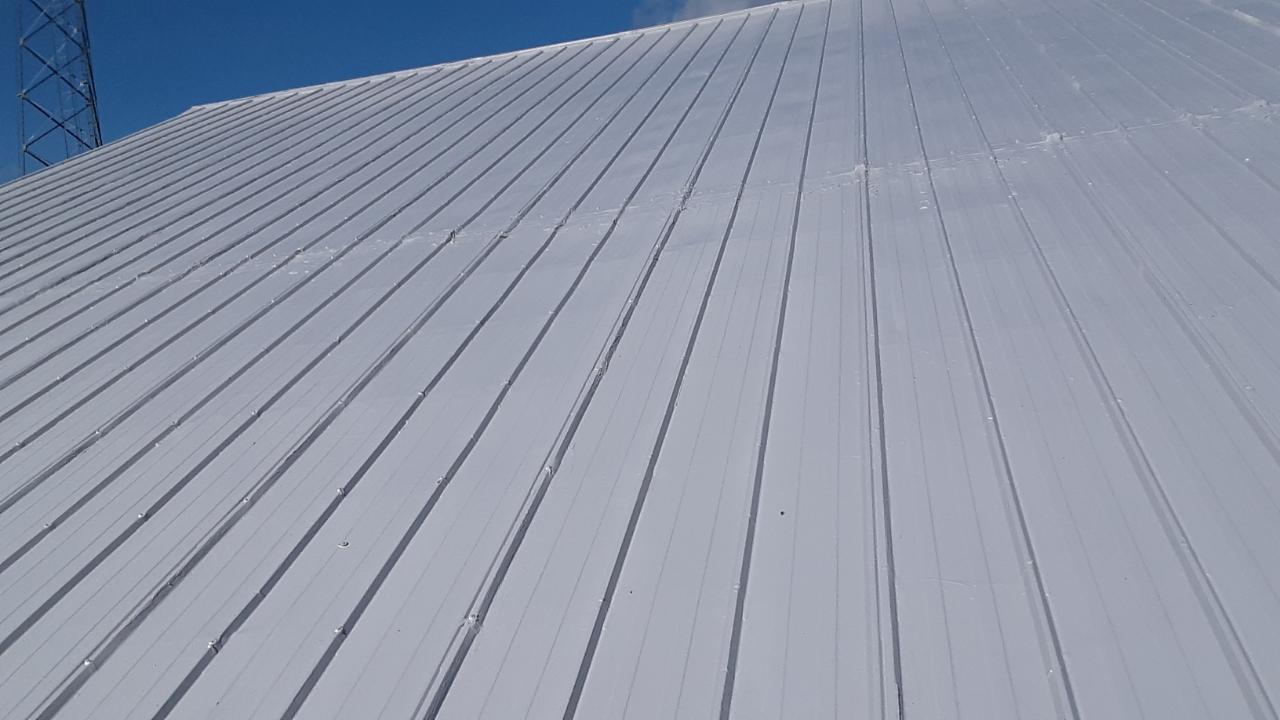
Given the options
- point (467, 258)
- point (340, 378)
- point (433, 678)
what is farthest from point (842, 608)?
point (467, 258)

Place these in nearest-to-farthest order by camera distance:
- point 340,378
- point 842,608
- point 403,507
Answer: point 842,608
point 403,507
point 340,378

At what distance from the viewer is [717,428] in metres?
2.79

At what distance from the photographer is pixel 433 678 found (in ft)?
6.89

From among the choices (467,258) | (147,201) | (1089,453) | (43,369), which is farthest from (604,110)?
(1089,453)

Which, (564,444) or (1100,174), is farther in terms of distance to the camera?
(1100,174)

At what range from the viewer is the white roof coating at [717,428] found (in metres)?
1.97

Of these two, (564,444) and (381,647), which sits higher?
(564,444)

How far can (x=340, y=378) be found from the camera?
12.0 ft

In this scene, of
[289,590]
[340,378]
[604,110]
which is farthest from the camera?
[604,110]

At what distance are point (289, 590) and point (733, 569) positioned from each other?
4.48ft

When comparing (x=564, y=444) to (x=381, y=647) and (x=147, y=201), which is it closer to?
(x=381, y=647)

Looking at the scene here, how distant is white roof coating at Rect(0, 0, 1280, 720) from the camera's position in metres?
1.97

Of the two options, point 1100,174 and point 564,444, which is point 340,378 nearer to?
point 564,444

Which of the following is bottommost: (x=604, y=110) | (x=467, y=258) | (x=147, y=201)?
(x=147, y=201)
